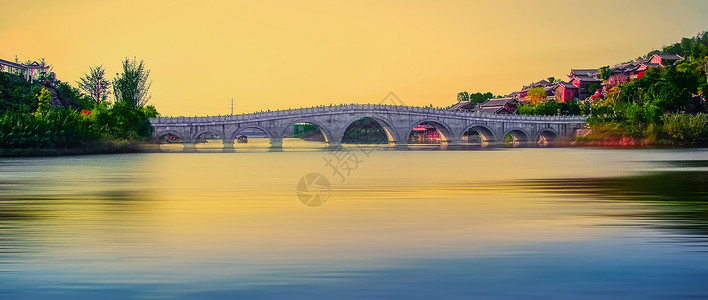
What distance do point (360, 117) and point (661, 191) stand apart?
29836mm

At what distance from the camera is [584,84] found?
5306 centimetres

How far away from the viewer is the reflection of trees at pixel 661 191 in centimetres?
686

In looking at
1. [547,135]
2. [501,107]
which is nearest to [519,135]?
[547,135]

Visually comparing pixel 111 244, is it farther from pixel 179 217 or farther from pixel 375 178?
pixel 375 178

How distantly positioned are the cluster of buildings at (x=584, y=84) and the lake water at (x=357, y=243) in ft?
131

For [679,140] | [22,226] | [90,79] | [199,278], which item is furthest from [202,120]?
[199,278]

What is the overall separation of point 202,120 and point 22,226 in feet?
103

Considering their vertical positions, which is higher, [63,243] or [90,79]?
[90,79]

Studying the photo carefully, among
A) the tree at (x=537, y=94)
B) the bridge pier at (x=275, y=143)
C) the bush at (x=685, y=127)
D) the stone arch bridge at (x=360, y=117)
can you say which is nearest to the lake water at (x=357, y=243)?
the bush at (x=685, y=127)

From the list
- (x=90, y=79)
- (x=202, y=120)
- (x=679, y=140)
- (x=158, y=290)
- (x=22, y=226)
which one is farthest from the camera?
(x=90, y=79)

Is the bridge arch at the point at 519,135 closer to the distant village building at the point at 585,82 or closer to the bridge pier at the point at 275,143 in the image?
the distant village building at the point at 585,82

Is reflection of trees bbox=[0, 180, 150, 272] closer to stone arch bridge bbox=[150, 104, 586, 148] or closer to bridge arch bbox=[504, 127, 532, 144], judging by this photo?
stone arch bridge bbox=[150, 104, 586, 148]

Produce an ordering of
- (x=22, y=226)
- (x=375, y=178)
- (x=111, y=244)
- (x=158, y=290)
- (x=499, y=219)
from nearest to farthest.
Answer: (x=158, y=290)
(x=111, y=244)
(x=22, y=226)
(x=499, y=219)
(x=375, y=178)

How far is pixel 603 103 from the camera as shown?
44656 millimetres
